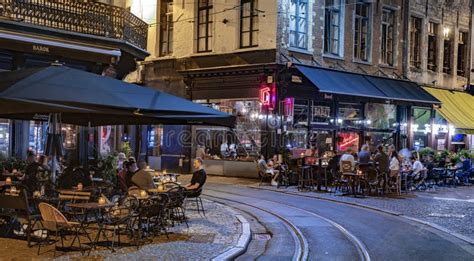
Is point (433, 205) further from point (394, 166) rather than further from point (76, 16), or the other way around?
point (76, 16)

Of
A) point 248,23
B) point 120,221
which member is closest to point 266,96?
point 248,23

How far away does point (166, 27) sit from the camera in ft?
92.9

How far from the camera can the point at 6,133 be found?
47.4ft

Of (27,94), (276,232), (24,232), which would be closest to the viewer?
(27,94)

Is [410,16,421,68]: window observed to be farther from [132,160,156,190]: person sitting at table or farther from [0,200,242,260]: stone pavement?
[132,160,156,190]: person sitting at table

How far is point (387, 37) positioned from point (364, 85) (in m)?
4.71

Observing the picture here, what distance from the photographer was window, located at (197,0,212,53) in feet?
85.8

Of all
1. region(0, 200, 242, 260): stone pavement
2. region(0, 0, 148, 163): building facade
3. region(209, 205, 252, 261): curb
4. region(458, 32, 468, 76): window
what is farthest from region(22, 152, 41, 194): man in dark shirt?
region(458, 32, 468, 76): window

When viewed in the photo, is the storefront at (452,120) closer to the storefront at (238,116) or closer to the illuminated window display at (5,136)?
the storefront at (238,116)

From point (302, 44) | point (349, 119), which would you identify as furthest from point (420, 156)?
point (302, 44)

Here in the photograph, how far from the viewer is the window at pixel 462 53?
3384 cm

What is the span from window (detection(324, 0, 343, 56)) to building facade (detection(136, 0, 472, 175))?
5 cm

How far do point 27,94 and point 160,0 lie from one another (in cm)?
2107

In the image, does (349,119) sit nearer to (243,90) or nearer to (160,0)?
(243,90)
